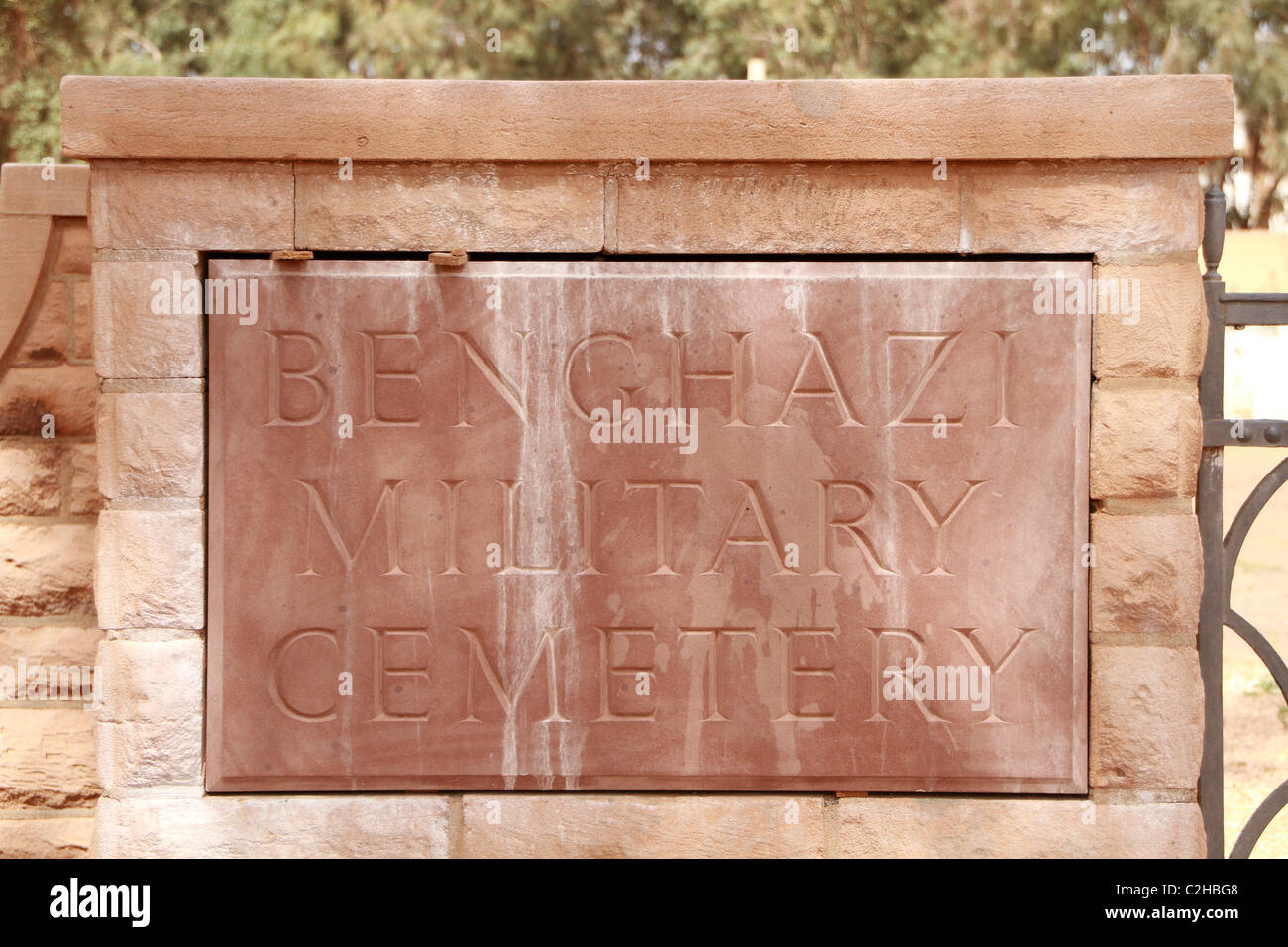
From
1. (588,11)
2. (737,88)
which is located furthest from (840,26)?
(737,88)

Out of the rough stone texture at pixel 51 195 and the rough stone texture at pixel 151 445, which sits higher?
the rough stone texture at pixel 51 195

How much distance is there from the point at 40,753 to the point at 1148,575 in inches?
134

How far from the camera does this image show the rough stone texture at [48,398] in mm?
3512

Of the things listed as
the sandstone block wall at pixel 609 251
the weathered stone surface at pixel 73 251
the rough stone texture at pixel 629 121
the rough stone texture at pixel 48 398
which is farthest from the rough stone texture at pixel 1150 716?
the weathered stone surface at pixel 73 251

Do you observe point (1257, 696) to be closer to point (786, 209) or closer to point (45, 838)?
point (786, 209)

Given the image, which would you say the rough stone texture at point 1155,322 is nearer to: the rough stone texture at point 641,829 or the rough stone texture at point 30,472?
the rough stone texture at point 641,829

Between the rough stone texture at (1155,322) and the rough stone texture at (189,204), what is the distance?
7.61 feet

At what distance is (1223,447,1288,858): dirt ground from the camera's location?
195 inches

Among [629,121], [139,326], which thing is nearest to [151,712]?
[139,326]

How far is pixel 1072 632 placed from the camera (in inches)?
123

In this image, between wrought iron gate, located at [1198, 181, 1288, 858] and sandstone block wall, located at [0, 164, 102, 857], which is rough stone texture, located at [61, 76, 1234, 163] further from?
sandstone block wall, located at [0, 164, 102, 857]

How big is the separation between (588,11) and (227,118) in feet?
56.6

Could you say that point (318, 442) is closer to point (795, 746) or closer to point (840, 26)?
point (795, 746)
